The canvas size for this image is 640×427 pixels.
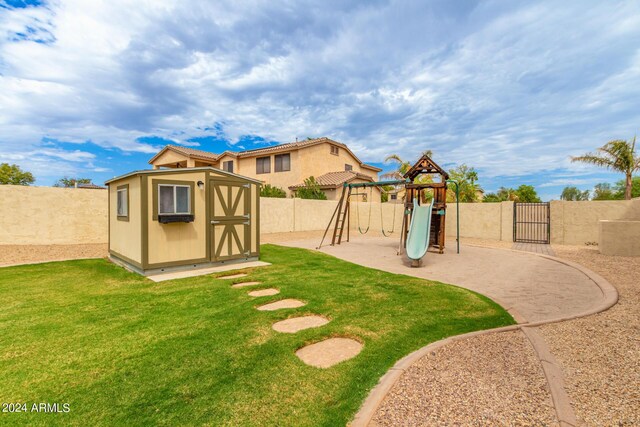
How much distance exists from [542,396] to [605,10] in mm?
9563

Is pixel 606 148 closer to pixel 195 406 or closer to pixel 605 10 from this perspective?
pixel 605 10

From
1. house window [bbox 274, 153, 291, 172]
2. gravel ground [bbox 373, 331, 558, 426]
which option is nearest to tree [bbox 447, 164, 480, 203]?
house window [bbox 274, 153, 291, 172]

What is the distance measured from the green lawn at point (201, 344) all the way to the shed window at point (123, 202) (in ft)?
6.48

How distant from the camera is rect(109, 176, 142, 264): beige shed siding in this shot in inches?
279

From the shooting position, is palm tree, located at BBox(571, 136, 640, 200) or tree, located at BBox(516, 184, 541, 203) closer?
palm tree, located at BBox(571, 136, 640, 200)

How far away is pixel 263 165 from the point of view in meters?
27.4

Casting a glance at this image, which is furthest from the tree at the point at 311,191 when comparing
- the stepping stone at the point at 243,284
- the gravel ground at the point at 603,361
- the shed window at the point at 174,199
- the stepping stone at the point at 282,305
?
the gravel ground at the point at 603,361

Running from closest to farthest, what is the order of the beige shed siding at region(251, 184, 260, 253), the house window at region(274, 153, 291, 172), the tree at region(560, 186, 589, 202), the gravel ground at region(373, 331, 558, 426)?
the gravel ground at region(373, 331, 558, 426) → the beige shed siding at region(251, 184, 260, 253) → the house window at region(274, 153, 291, 172) → the tree at region(560, 186, 589, 202)

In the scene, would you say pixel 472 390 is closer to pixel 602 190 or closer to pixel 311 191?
pixel 311 191

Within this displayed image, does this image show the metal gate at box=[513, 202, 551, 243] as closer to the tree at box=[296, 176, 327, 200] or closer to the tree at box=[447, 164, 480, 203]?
the tree at box=[447, 164, 480, 203]

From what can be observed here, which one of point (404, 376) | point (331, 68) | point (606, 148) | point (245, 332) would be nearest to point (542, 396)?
point (404, 376)

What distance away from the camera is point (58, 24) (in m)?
8.40

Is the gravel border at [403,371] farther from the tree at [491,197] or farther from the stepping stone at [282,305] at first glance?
the tree at [491,197]

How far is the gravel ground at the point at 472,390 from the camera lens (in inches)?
88.0
